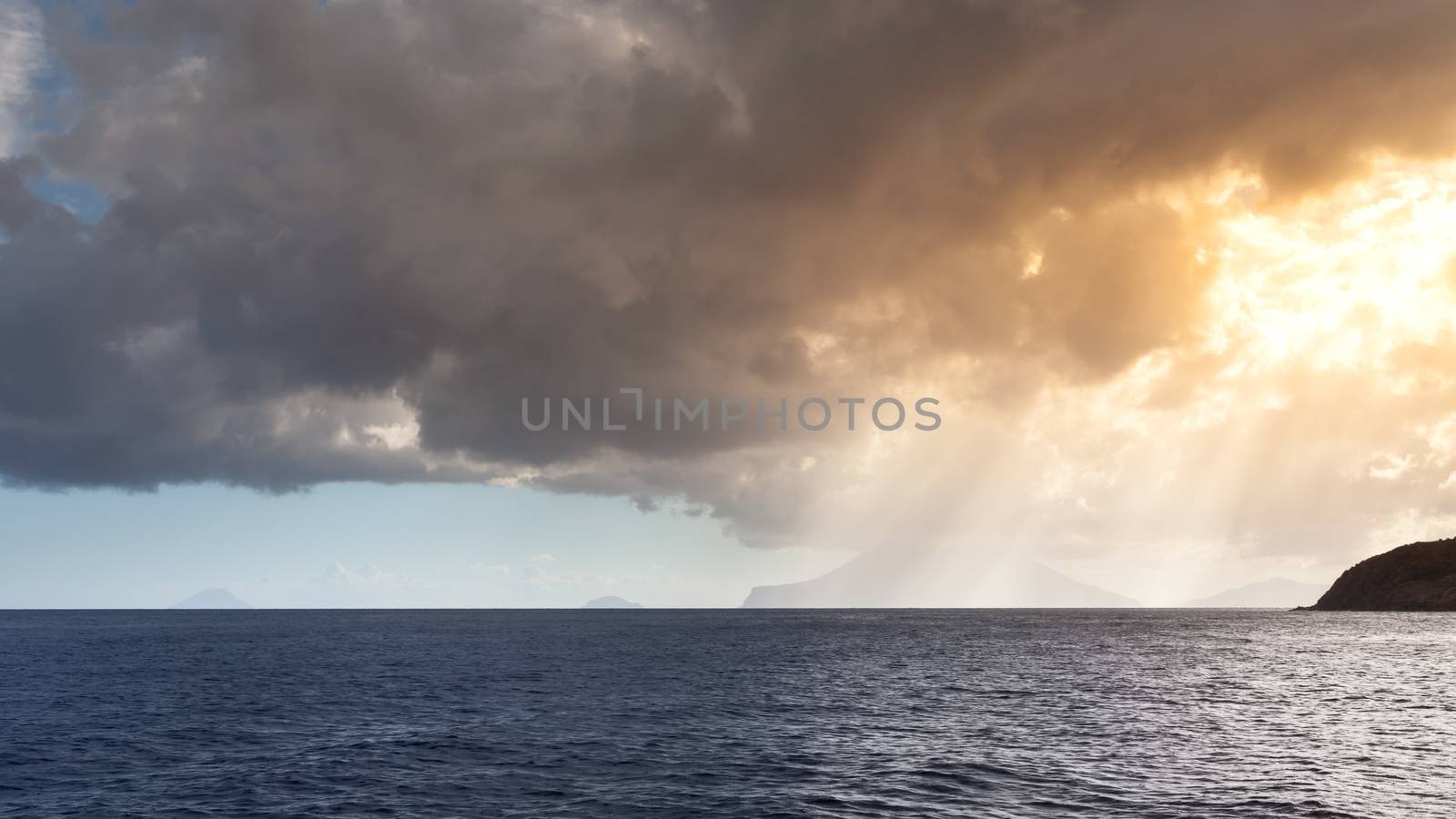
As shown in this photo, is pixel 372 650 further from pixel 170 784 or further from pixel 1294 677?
pixel 1294 677

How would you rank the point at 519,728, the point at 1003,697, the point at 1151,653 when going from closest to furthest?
the point at 519,728
the point at 1003,697
the point at 1151,653

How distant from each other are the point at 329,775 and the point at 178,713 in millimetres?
31951

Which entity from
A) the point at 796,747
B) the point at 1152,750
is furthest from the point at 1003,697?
the point at 796,747

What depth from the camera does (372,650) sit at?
14300 centimetres

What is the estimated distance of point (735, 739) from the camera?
55688 millimetres

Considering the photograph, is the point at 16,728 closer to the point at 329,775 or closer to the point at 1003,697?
the point at 329,775

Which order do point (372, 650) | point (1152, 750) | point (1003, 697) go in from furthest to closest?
point (372, 650) → point (1003, 697) → point (1152, 750)

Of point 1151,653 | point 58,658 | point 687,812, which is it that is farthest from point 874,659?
point 58,658

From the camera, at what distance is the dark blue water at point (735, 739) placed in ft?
132

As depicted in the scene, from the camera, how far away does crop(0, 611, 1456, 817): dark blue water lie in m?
40.1

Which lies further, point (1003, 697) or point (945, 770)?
point (1003, 697)

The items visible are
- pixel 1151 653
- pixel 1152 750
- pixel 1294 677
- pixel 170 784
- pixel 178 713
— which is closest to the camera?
pixel 170 784

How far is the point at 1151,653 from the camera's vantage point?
134 meters

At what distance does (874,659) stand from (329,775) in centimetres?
8558
